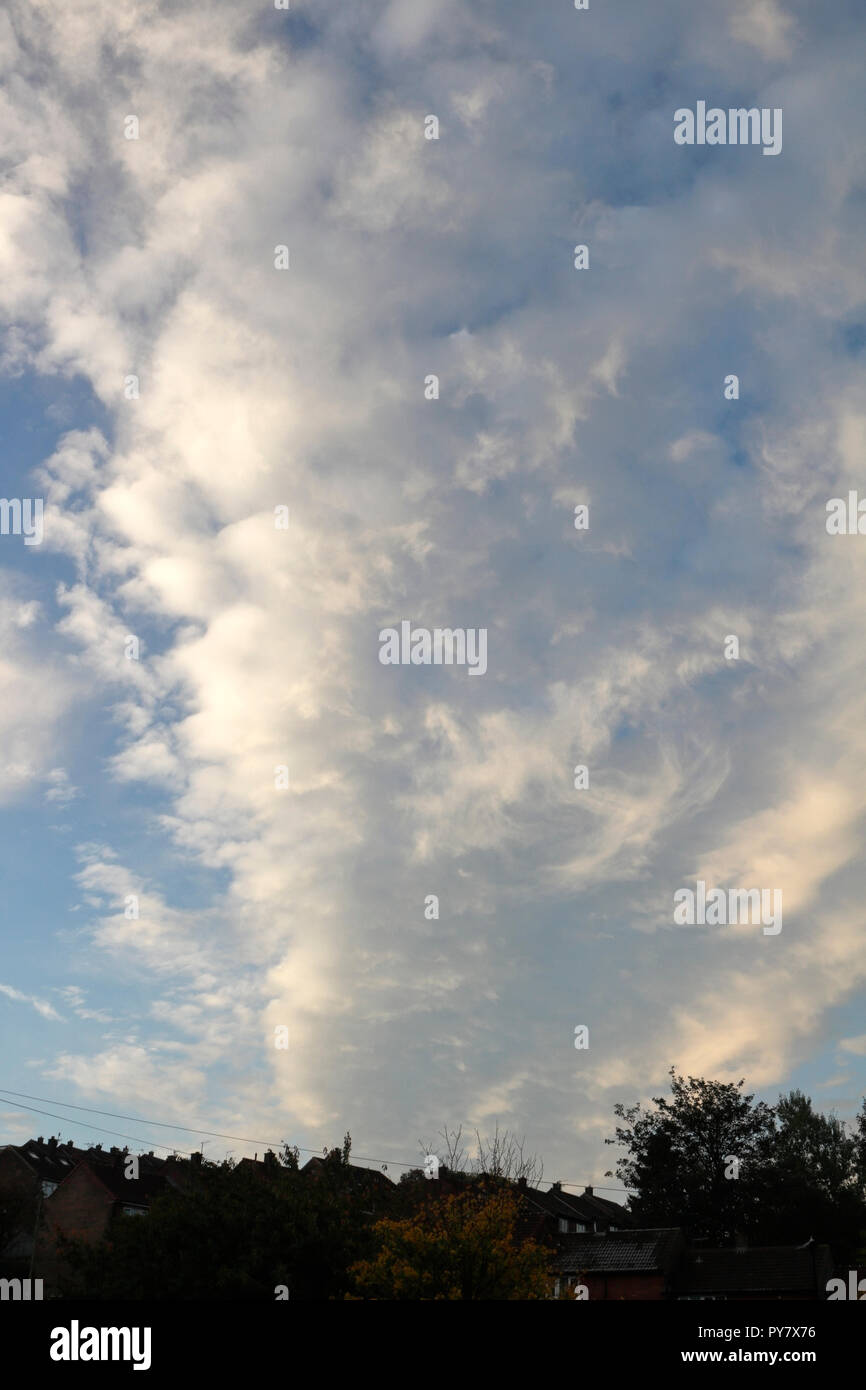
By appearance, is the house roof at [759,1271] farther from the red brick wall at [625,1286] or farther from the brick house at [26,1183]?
the brick house at [26,1183]

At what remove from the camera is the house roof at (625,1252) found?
67188mm

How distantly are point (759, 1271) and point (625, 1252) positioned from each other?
28.0 ft

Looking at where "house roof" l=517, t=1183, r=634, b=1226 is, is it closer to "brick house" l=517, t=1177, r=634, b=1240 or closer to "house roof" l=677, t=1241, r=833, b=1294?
"brick house" l=517, t=1177, r=634, b=1240

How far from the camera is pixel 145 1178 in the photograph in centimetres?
8269

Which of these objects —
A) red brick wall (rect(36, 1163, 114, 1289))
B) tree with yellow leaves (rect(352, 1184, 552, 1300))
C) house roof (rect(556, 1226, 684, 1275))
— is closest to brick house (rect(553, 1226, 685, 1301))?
house roof (rect(556, 1226, 684, 1275))

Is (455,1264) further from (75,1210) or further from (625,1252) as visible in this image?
(75,1210)

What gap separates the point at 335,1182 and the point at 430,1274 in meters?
8.35

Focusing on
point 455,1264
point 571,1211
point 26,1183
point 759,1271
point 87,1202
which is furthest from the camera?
point 571,1211

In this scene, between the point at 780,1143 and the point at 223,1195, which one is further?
the point at 780,1143

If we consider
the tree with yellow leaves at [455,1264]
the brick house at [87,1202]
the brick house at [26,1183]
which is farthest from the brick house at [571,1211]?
the tree with yellow leaves at [455,1264]

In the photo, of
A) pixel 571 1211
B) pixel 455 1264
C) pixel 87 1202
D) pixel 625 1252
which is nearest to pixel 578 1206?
pixel 571 1211

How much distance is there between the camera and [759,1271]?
65.4 m
